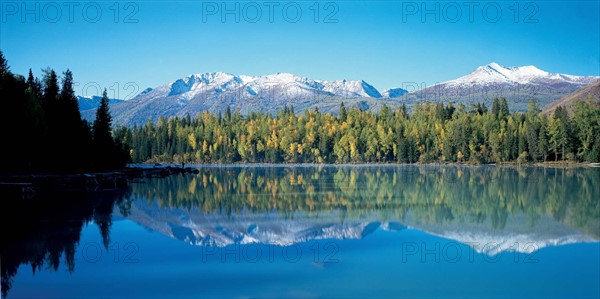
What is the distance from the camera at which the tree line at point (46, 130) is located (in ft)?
162

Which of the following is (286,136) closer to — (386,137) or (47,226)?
(386,137)

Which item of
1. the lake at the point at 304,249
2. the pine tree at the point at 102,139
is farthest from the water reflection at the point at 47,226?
the pine tree at the point at 102,139

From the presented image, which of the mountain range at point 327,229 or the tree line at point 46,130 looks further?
the tree line at point 46,130

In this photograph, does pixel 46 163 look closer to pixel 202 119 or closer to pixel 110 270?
pixel 110 270

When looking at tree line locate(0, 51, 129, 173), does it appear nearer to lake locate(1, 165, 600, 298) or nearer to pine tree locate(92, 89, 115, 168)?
pine tree locate(92, 89, 115, 168)

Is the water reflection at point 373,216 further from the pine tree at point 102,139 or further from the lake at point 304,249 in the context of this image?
the pine tree at point 102,139

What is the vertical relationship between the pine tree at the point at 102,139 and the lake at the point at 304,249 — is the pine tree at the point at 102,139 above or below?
above

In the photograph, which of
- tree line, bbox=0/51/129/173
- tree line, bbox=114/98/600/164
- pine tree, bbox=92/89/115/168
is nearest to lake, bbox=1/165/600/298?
tree line, bbox=0/51/129/173

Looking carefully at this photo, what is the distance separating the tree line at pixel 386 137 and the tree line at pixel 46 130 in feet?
158

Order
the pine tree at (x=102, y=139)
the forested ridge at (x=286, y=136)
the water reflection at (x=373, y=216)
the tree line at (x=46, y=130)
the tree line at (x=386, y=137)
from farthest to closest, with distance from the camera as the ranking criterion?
the tree line at (x=386, y=137), the pine tree at (x=102, y=139), the forested ridge at (x=286, y=136), the tree line at (x=46, y=130), the water reflection at (x=373, y=216)

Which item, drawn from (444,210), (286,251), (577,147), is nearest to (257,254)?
(286,251)

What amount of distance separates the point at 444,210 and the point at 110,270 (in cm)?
1967

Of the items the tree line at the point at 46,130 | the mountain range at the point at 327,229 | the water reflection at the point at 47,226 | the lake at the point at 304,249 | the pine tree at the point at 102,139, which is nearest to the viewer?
the lake at the point at 304,249

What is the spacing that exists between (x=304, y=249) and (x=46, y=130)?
43161 mm
